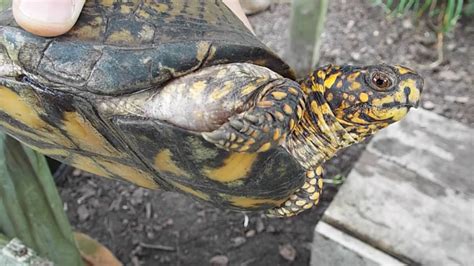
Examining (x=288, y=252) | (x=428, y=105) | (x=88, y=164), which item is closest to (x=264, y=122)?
(x=88, y=164)

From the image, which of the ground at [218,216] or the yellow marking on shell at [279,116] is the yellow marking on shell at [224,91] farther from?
the ground at [218,216]

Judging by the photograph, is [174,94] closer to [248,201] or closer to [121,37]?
[121,37]

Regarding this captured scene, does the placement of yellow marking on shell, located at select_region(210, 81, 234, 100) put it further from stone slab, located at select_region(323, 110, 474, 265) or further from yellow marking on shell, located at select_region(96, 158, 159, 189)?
stone slab, located at select_region(323, 110, 474, 265)

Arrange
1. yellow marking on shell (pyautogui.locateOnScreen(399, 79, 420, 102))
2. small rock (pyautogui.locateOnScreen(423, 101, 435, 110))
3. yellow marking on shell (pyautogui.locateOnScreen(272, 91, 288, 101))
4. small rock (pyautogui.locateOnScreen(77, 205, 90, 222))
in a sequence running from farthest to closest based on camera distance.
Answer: small rock (pyautogui.locateOnScreen(423, 101, 435, 110)) → small rock (pyautogui.locateOnScreen(77, 205, 90, 222)) → yellow marking on shell (pyautogui.locateOnScreen(399, 79, 420, 102)) → yellow marking on shell (pyautogui.locateOnScreen(272, 91, 288, 101))

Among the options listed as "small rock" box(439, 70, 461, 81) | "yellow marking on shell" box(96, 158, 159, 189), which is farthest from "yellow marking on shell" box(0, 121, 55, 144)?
"small rock" box(439, 70, 461, 81)

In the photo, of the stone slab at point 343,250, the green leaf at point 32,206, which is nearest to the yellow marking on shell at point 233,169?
the green leaf at point 32,206

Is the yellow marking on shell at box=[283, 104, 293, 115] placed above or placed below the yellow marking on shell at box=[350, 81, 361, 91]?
above

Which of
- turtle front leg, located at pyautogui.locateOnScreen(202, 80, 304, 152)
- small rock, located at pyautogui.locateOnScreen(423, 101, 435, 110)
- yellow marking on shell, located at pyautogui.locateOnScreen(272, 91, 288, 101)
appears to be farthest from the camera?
small rock, located at pyautogui.locateOnScreen(423, 101, 435, 110)
